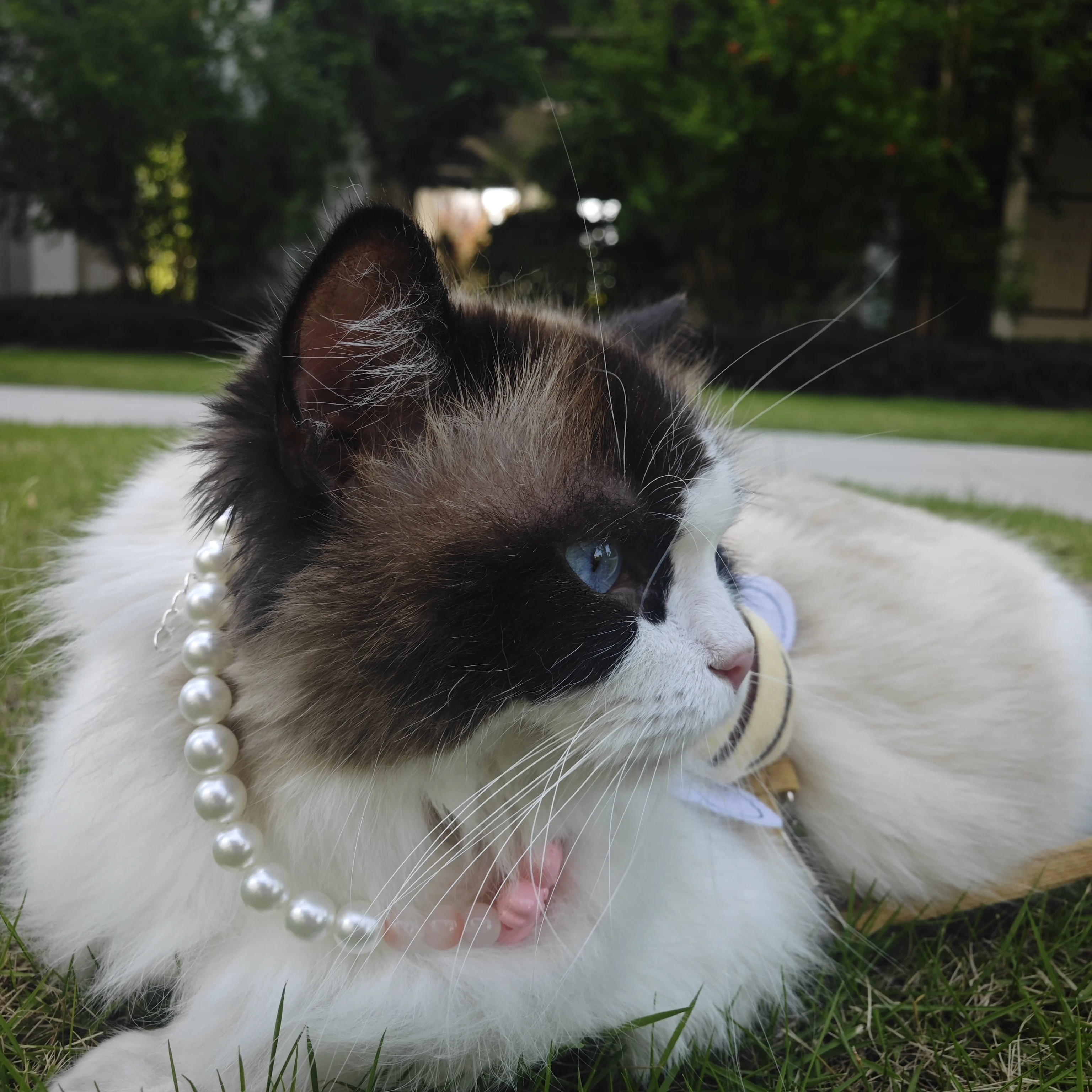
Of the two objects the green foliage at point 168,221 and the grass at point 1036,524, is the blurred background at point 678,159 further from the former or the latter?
the grass at point 1036,524

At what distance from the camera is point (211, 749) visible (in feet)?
3.03

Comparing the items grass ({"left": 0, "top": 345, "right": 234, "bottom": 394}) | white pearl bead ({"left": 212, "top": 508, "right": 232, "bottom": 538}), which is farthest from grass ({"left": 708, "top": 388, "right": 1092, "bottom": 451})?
white pearl bead ({"left": 212, "top": 508, "right": 232, "bottom": 538})

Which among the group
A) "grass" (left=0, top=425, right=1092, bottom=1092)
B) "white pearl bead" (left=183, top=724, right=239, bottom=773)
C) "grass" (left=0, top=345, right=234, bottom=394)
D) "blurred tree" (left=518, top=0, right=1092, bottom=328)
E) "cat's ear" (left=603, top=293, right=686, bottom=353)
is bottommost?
"grass" (left=0, top=345, right=234, bottom=394)

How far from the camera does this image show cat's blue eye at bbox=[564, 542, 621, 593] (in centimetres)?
91

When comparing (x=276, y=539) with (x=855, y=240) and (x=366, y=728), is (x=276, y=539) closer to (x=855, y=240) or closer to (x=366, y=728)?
(x=366, y=728)

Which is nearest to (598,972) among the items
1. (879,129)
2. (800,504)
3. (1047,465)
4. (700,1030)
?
(700,1030)

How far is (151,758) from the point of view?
999 mm

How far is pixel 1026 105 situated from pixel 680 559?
11.8m

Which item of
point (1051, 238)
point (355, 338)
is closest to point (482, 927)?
point (355, 338)

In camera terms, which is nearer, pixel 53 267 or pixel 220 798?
pixel 220 798

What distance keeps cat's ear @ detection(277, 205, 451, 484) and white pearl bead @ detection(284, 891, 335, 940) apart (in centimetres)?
42

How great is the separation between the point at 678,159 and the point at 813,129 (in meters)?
1.52

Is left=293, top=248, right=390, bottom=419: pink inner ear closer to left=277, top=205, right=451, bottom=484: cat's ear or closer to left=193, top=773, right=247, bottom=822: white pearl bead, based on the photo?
left=277, top=205, right=451, bottom=484: cat's ear

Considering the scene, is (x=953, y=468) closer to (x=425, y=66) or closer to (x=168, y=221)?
(x=168, y=221)
